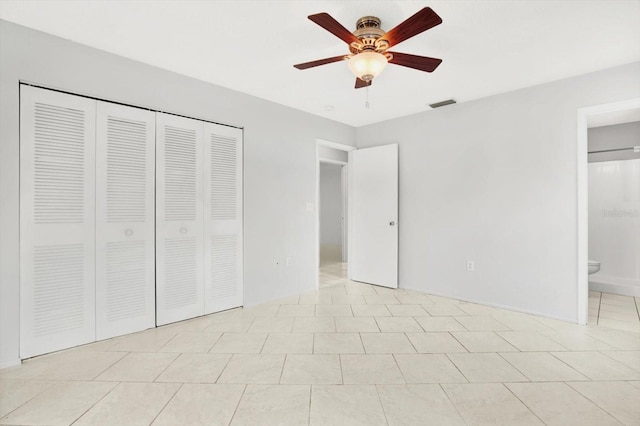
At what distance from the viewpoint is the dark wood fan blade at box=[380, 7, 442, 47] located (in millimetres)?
1666

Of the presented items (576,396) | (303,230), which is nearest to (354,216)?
(303,230)

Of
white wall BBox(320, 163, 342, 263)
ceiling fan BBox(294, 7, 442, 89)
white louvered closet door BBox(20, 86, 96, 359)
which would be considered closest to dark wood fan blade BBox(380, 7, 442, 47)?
ceiling fan BBox(294, 7, 442, 89)

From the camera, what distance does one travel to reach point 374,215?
4.63 meters

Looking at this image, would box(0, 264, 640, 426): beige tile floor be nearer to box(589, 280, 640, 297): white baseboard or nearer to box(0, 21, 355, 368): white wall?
box(0, 21, 355, 368): white wall

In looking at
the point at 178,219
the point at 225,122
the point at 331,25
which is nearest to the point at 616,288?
the point at 331,25

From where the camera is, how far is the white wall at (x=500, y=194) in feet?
10.2

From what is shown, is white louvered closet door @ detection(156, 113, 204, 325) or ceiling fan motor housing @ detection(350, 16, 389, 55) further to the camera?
white louvered closet door @ detection(156, 113, 204, 325)

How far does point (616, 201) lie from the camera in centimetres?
440

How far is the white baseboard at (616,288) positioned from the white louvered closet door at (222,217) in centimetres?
491

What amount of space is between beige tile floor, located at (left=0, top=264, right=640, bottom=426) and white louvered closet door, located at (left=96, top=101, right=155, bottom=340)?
0.85 ft

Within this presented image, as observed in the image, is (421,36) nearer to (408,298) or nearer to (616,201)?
(408,298)

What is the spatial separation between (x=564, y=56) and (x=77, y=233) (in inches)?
172

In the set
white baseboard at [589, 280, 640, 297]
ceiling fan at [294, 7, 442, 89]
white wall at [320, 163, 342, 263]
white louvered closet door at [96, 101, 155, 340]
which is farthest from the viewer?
white wall at [320, 163, 342, 263]

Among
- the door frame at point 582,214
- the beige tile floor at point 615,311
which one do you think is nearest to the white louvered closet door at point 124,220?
the door frame at point 582,214
